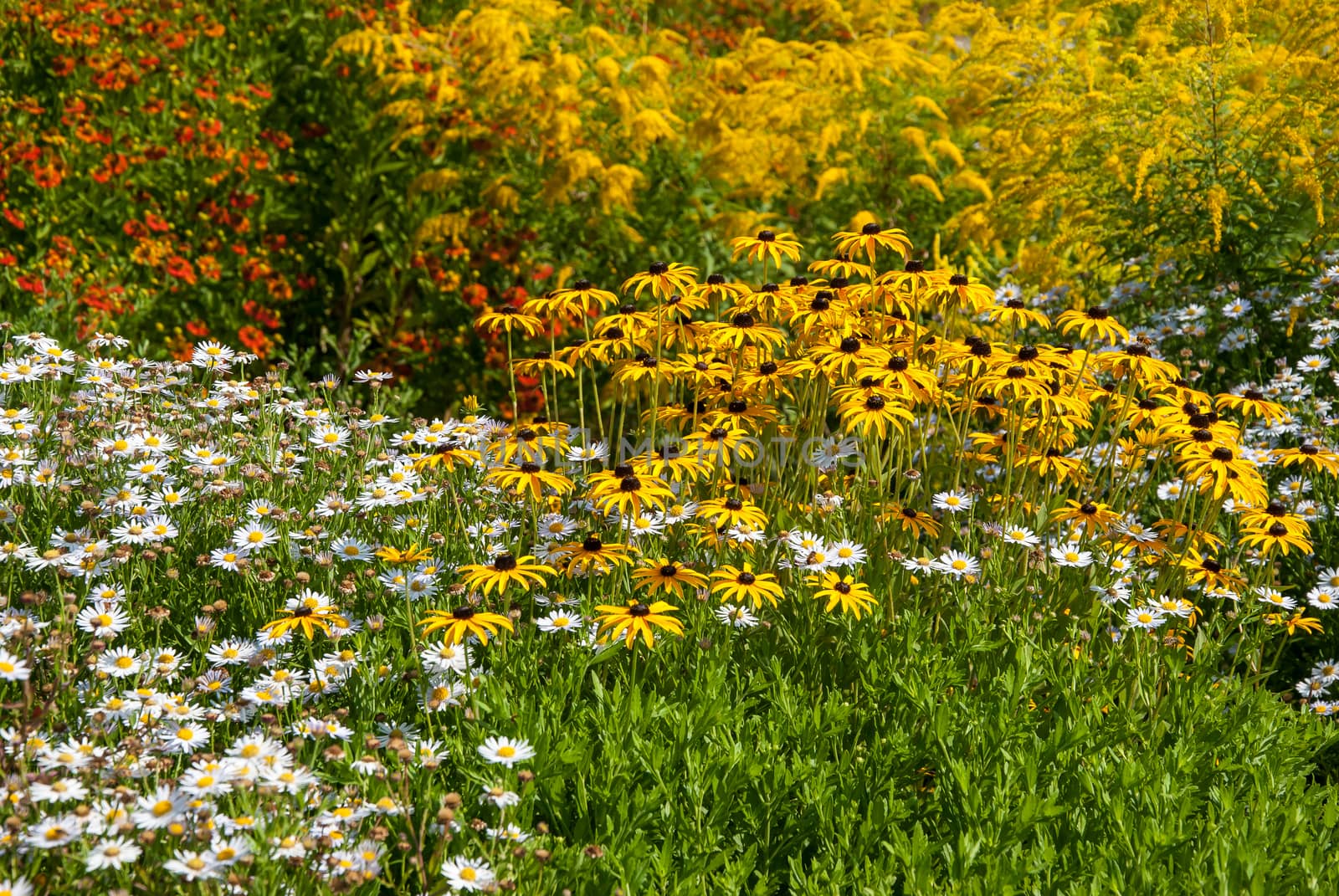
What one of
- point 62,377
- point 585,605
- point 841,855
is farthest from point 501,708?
point 62,377

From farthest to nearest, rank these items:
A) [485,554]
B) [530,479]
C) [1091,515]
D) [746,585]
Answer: [1091,515], [485,554], [530,479], [746,585]

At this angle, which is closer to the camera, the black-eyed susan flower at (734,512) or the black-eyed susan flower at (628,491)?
the black-eyed susan flower at (628,491)

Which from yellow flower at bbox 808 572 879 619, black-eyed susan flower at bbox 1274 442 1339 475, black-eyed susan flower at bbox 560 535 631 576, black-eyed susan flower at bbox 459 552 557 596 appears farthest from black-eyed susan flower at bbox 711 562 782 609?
black-eyed susan flower at bbox 1274 442 1339 475

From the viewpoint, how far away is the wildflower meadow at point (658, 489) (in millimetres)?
2701

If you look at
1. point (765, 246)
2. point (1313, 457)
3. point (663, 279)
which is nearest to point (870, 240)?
point (765, 246)

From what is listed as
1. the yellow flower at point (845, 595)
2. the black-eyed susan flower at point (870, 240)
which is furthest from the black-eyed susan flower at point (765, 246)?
the yellow flower at point (845, 595)

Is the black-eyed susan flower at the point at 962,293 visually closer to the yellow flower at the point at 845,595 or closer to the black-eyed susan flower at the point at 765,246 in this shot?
the black-eyed susan flower at the point at 765,246

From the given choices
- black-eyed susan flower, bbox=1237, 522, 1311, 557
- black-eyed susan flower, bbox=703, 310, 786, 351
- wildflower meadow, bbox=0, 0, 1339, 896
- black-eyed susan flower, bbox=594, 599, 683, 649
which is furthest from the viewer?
black-eyed susan flower, bbox=703, 310, 786, 351

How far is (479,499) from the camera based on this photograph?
430 cm

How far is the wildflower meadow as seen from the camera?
2.70m

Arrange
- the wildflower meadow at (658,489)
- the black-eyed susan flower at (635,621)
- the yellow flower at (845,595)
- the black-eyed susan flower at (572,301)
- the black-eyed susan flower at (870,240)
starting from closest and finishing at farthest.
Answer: the wildflower meadow at (658,489), the black-eyed susan flower at (635,621), the yellow flower at (845,595), the black-eyed susan flower at (572,301), the black-eyed susan flower at (870,240)

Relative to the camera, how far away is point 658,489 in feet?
11.0

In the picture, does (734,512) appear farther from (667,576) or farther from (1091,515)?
(1091,515)

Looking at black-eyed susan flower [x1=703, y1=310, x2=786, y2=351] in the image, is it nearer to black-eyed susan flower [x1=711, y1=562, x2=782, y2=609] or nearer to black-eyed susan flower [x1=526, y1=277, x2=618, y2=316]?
black-eyed susan flower [x1=526, y1=277, x2=618, y2=316]
